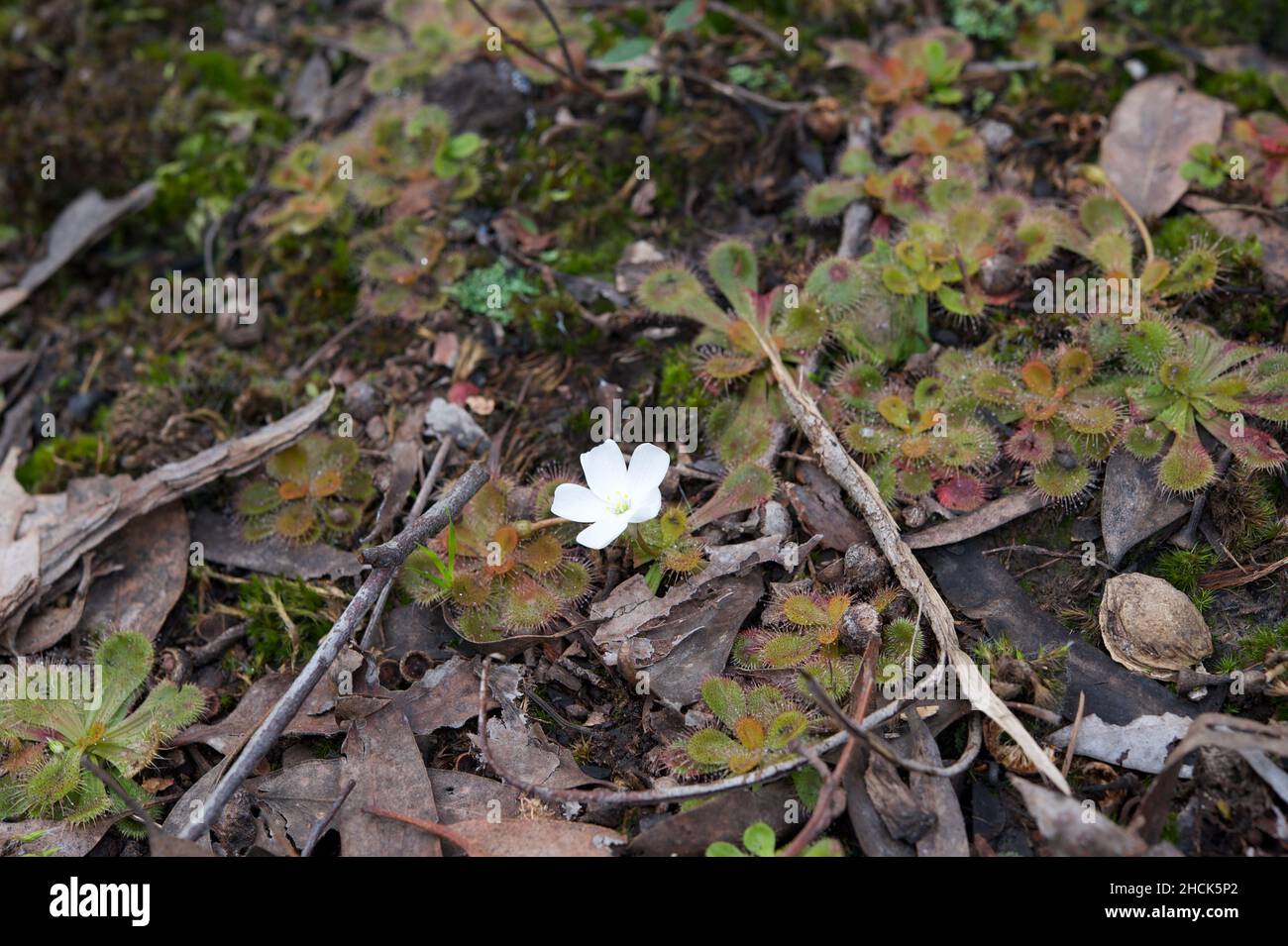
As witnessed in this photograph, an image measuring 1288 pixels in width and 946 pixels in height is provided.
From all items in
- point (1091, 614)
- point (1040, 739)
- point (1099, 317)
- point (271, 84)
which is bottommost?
point (1040, 739)

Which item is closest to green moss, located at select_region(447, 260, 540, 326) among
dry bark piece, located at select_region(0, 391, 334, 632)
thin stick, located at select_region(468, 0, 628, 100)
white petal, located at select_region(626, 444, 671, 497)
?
dry bark piece, located at select_region(0, 391, 334, 632)

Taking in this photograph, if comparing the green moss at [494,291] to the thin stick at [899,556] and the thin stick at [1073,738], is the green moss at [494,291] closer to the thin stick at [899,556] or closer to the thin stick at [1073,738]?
the thin stick at [899,556]

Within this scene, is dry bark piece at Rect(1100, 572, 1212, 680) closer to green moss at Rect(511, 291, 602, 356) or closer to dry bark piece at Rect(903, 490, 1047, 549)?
dry bark piece at Rect(903, 490, 1047, 549)

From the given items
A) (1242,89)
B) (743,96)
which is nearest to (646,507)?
(743,96)

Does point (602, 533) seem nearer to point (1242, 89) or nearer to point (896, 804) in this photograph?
point (896, 804)

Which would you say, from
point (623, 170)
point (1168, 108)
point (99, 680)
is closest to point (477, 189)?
point (623, 170)

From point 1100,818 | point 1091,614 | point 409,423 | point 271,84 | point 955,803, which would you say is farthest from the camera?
point 271,84

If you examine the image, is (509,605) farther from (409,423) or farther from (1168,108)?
(1168,108)

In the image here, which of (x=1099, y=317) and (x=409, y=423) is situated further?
(x=409, y=423)
